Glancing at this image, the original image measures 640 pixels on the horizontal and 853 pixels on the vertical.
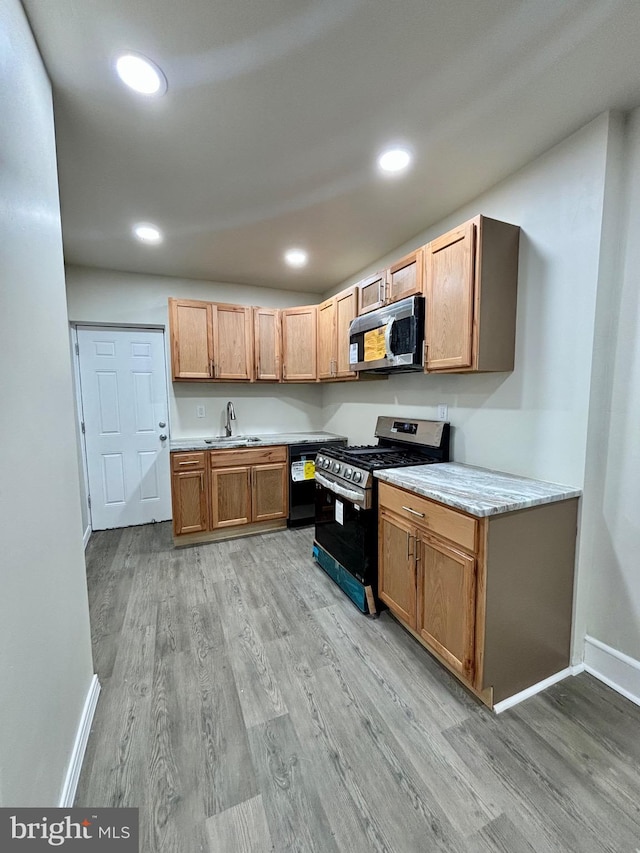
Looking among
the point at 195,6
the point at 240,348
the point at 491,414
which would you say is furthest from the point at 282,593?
the point at 195,6

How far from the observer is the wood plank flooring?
1122mm

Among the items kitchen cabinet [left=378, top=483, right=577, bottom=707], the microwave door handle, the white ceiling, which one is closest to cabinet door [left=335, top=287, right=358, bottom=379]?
the microwave door handle

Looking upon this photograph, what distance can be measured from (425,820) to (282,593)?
1.44 metres

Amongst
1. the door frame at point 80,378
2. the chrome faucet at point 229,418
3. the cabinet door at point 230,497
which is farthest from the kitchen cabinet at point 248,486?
the door frame at point 80,378

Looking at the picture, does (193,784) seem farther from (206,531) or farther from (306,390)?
(306,390)

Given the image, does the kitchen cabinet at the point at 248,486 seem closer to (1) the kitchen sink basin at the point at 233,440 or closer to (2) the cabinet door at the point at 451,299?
(1) the kitchen sink basin at the point at 233,440

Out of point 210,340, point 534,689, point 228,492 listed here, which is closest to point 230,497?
point 228,492

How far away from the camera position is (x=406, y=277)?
7.85 feet

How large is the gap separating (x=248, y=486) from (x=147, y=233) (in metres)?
2.24

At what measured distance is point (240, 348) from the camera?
3.61 metres

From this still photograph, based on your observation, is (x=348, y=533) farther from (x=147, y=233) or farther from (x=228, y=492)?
(x=147, y=233)

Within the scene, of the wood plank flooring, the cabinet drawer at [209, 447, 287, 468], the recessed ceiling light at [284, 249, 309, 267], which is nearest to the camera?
the wood plank flooring

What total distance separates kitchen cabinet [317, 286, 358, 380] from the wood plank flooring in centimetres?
205

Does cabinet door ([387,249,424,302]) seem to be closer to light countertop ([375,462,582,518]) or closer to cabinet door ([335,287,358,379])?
cabinet door ([335,287,358,379])
